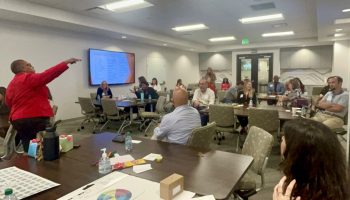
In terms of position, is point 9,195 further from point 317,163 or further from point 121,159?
point 317,163

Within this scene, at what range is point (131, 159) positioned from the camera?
1807 mm

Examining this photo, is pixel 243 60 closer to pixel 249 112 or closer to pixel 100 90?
pixel 100 90

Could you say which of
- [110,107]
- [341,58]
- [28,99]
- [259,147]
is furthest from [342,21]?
[28,99]

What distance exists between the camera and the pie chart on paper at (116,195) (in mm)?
1221

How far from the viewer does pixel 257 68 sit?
38.9 feet

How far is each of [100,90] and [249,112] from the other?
4524mm

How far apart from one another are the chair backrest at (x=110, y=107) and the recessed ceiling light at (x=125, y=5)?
207cm

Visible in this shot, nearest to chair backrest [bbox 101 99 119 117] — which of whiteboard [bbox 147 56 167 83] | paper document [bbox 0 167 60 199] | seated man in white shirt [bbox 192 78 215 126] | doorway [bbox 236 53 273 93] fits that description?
seated man in white shirt [bbox 192 78 215 126]

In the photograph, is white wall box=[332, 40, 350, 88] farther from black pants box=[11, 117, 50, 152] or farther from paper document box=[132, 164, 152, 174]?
black pants box=[11, 117, 50, 152]

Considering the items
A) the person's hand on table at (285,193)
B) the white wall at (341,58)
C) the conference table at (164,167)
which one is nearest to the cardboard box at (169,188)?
the conference table at (164,167)

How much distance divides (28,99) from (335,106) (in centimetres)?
444

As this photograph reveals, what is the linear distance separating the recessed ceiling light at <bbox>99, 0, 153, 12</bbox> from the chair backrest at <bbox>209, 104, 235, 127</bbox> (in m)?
2.60

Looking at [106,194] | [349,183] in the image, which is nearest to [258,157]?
[349,183]

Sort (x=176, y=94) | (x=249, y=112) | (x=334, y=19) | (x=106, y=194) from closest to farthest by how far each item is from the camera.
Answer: (x=106, y=194), (x=176, y=94), (x=249, y=112), (x=334, y=19)
